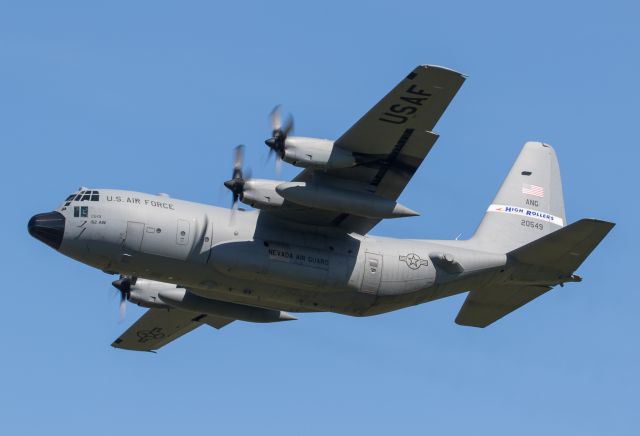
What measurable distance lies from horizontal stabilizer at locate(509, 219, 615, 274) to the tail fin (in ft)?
4.13

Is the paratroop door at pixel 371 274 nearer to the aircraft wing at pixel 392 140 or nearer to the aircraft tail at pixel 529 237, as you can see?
the aircraft wing at pixel 392 140

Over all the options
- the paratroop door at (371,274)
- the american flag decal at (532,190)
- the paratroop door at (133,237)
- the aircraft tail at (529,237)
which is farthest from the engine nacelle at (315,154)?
the american flag decal at (532,190)

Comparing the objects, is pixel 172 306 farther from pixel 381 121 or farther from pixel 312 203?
pixel 381 121

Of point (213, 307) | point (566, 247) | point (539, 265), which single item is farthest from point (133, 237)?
point (566, 247)

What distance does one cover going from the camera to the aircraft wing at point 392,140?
84.5 feet

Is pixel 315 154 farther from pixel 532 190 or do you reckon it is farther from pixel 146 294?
pixel 532 190

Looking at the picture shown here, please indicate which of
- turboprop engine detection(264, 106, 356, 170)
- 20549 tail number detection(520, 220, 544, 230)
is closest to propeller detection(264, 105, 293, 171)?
turboprop engine detection(264, 106, 356, 170)

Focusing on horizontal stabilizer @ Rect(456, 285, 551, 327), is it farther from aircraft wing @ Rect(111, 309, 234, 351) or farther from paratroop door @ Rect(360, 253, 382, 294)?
aircraft wing @ Rect(111, 309, 234, 351)

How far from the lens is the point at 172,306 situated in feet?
100

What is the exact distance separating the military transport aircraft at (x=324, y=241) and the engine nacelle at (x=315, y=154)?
0.03 m

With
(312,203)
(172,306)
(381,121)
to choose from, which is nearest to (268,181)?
(312,203)

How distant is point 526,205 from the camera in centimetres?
3191

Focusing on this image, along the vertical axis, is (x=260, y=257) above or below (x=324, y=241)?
below

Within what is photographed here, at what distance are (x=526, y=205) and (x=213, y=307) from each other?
346 inches
